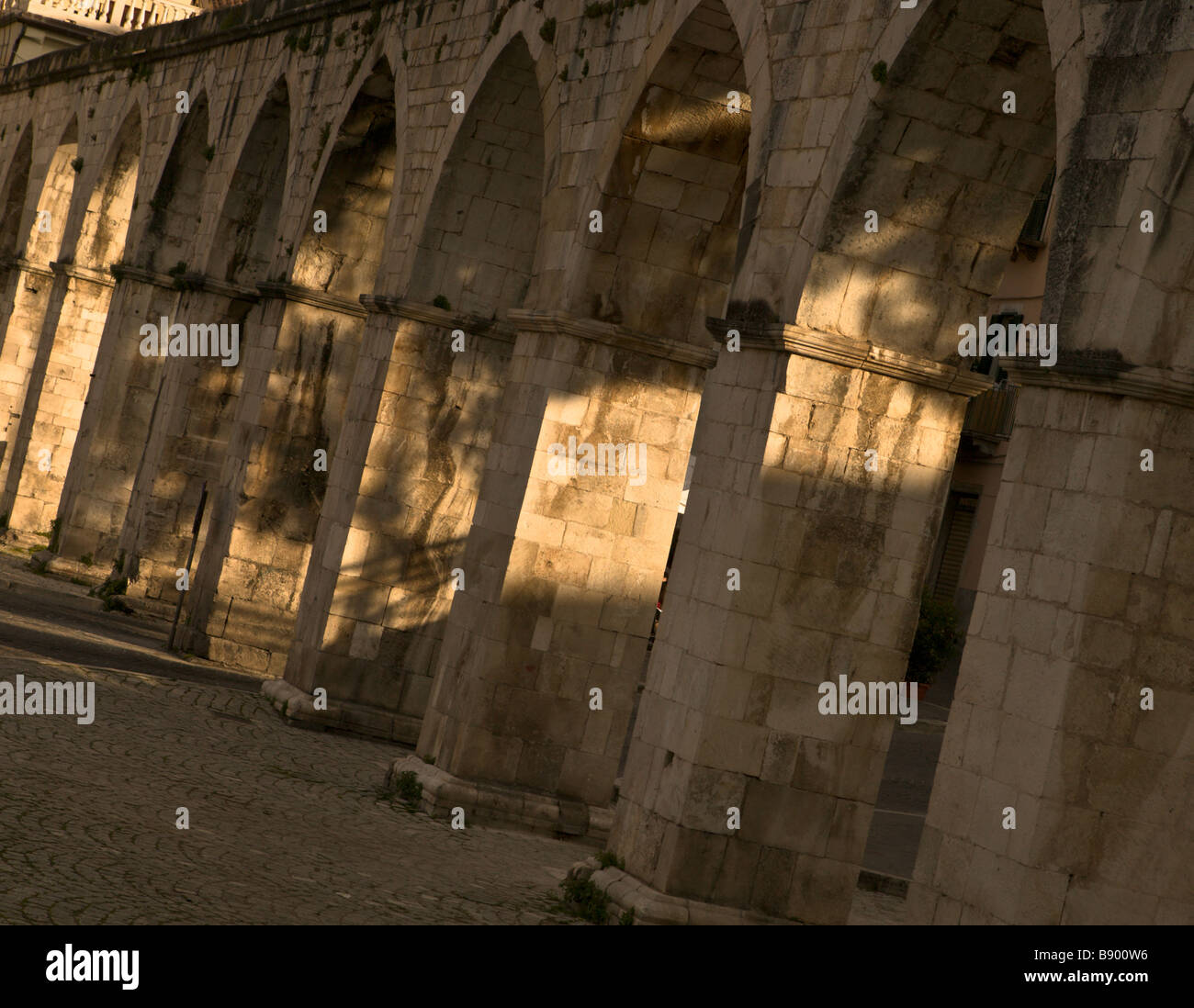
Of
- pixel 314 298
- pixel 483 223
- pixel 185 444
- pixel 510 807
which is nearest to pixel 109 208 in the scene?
pixel 185 444

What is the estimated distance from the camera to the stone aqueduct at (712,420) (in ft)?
22.2

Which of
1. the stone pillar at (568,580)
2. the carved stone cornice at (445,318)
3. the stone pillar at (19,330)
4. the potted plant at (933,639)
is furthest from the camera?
the stone pillar at (19,330)

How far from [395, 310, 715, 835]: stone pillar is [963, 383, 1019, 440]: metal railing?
12.4m

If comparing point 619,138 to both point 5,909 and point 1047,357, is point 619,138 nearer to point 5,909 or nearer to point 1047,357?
point 1047,357

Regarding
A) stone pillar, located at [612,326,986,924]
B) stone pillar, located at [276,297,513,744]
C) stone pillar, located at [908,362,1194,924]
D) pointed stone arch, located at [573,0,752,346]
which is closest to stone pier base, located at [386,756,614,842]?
stone pillar, located at [612,326,986,924]

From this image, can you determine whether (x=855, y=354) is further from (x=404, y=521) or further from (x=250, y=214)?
(x=250, y=214)

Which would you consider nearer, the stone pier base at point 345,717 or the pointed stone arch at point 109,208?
the stone pier base at point 345,717

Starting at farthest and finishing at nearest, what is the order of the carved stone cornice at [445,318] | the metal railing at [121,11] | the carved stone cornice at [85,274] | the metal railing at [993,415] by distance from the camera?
the metal railing at [121,11] < the carved stone cornice at [85,274] < the metal railing at [993,415] < the carved stone cornice at [445,318]

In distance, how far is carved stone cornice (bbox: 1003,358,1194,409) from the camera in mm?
6668

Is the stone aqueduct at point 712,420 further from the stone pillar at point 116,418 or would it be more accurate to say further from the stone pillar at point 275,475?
the stone pillar at point 116,418

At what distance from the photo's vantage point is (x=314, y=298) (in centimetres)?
1634

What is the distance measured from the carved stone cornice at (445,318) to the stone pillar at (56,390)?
36.4ft

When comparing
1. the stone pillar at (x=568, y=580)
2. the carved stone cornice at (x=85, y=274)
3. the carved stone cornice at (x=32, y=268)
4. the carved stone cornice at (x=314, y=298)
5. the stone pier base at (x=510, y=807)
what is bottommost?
the stone pier base at (x=510, y=807)

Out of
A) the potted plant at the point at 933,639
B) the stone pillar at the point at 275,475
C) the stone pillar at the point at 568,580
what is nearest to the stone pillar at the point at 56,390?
the stone pillar at the point at 275,475
